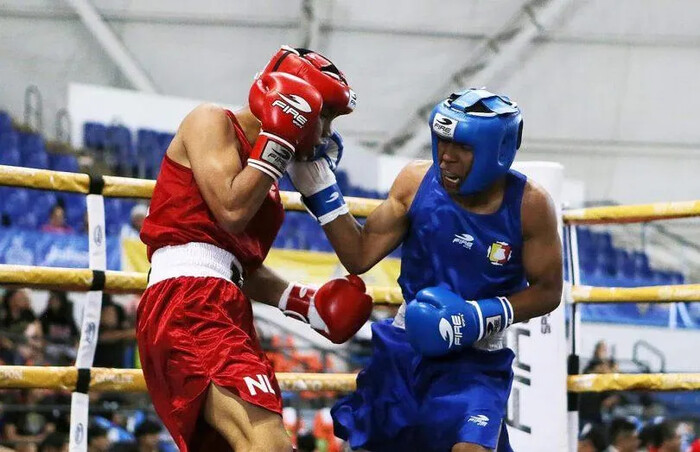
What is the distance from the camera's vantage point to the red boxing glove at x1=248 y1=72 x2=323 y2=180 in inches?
94.0

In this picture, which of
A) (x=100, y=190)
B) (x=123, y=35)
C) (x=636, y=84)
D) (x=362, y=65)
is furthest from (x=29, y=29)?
(x=100, y=190)

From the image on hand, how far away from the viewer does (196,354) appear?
2.40 meters

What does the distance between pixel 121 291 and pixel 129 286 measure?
0.20 ft

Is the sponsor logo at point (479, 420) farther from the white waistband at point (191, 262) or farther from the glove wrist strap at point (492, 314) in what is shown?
the white waistband at point (191, 262)

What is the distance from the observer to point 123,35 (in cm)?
1264

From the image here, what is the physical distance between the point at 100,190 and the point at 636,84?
451 inches

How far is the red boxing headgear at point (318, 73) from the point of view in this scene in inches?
99.0

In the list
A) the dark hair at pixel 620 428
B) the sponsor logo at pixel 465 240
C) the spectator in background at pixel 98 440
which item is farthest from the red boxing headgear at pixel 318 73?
the dark hair at pixel 620 428

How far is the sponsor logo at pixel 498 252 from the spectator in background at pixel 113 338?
3680 millimetres

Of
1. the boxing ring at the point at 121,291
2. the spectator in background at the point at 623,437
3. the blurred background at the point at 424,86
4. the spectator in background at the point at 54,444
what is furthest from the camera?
the blurred background at the point at 424,86

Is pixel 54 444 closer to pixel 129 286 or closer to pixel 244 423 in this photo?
pixel 129 286

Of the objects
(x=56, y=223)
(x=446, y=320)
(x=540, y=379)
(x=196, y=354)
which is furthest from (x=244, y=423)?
(x=56, y=223)

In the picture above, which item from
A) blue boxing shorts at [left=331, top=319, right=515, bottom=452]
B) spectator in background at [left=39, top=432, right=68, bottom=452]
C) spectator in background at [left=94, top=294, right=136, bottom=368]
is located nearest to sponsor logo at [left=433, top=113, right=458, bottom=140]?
blue boxing shorts at [left=331, top=319, right=515, bottom=452]

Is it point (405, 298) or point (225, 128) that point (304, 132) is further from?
point (405, 298)
